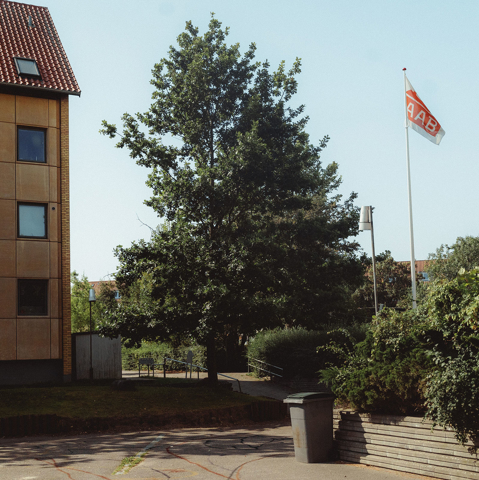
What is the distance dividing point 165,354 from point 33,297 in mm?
13482

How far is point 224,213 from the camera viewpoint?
2255cm

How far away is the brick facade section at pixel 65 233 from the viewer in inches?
909

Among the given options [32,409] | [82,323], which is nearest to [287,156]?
[32,409]

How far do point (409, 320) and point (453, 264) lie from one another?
46.1 meters

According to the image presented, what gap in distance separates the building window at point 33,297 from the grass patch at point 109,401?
15.4ft

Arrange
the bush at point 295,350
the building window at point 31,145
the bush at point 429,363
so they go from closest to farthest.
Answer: the bush at point 429,363 → the building window at point 31,145 → the bush at point 295,350

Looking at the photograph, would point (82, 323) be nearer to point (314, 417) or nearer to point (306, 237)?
point (306, 237)

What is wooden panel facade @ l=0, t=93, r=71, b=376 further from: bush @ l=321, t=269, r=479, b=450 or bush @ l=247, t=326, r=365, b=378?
bush @ l=321, t=269, r=479, b=450

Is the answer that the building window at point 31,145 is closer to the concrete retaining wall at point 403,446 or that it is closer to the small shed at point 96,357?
the small shed at point 96,357

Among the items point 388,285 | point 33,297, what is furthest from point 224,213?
point 388,285

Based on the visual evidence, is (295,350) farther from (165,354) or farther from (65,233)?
(165,354)

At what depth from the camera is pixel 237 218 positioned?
23625 millimetres

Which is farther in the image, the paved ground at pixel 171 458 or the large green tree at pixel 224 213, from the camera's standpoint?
the large green tree at pixel 224 213

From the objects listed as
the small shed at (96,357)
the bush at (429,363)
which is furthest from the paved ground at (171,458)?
the small shed at (96,357)
